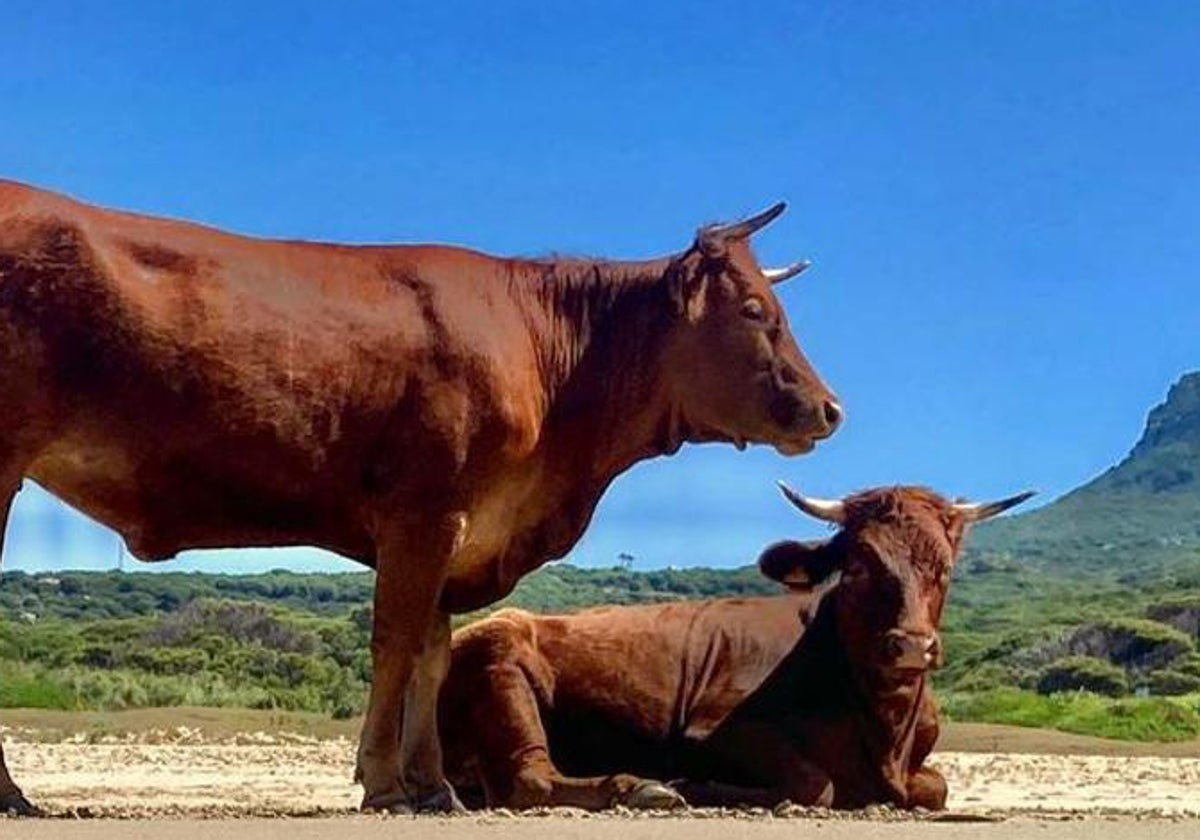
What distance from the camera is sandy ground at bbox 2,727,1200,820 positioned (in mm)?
12742

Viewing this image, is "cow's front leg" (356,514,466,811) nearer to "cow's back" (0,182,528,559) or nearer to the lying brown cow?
"cow's back" (0,182,528,559)

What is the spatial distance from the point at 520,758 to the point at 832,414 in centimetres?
250

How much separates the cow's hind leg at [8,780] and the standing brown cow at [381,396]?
11 mm

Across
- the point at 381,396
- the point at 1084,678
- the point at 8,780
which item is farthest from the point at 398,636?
the point at 1084,678

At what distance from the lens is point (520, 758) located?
449 inches

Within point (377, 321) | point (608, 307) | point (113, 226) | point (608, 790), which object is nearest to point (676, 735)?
point (608, 790)

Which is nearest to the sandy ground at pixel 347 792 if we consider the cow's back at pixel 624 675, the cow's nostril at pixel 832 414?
the cow's back at pixel 624 675

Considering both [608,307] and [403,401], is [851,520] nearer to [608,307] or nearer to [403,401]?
[608,307]

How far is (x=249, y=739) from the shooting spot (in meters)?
22.8

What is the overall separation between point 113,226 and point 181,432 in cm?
99

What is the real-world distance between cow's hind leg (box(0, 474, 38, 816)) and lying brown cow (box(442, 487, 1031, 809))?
2944mm

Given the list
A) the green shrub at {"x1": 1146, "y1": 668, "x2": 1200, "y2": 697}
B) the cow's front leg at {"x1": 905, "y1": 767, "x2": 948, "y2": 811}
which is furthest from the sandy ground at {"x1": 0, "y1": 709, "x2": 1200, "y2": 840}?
the green shrub at {"x1": 1146, "y1": 668, "x2": 1200, "y2": 697}

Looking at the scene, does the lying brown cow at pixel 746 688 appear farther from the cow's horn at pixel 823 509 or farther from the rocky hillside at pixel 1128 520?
the rocky hillside at pixel 1128 520

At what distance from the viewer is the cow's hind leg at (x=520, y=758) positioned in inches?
428
